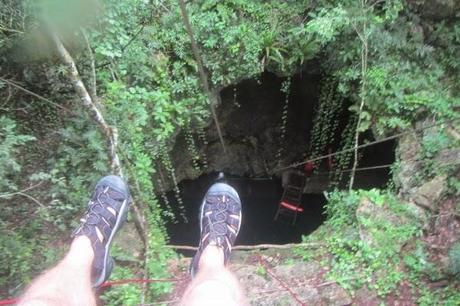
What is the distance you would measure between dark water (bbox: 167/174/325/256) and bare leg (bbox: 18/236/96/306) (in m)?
4.12

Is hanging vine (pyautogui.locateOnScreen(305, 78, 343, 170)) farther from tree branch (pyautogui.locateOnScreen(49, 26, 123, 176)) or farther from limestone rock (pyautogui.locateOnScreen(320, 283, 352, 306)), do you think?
tree branch (pyautogui.locateOnScreen(49, 26, 123, 176))

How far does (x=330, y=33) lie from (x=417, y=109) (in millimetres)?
1360

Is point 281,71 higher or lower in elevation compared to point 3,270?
higher

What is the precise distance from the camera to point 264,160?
28.1 feet

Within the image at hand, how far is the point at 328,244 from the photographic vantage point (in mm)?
4523

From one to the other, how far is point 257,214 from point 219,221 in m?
4.68

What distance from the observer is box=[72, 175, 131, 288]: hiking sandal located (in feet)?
10.6

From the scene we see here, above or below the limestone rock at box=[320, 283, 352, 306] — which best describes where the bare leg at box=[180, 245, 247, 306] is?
below

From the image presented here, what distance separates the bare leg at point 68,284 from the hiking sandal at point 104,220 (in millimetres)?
83

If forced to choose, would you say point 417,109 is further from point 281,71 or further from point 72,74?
point 72,74

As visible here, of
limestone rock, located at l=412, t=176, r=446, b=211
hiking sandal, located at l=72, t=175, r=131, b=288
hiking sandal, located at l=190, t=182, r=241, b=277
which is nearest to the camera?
hiking sandal, located at l=72, t=175, r=131, b=288

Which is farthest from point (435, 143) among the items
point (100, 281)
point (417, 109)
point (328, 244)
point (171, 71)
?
point (100, 281)

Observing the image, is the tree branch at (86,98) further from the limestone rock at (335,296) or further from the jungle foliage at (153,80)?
the limestone rock at (335,296)

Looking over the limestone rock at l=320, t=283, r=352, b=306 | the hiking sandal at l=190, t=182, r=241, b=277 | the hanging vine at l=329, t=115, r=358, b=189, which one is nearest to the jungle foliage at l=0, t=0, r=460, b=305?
the hanging vine at l=329, t=115, r=358, b=189
